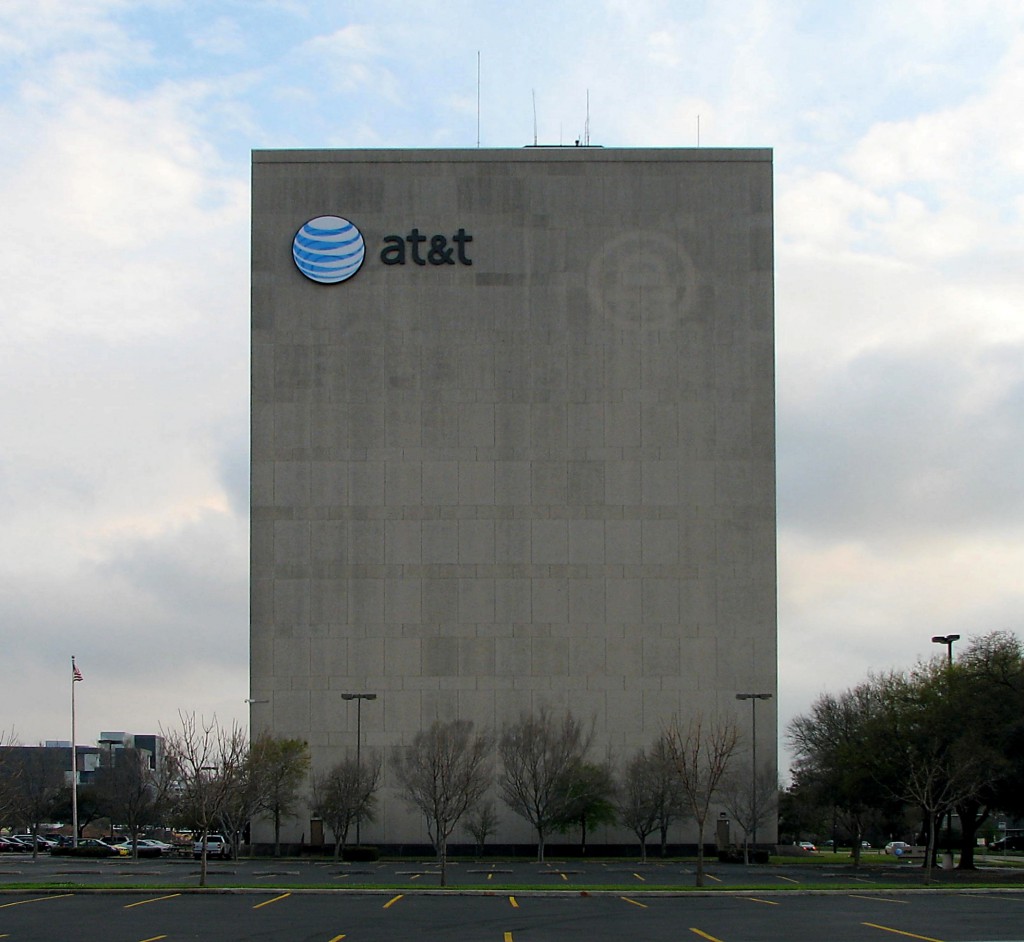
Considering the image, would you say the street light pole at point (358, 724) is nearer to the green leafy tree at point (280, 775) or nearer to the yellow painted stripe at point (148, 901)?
the green leafy tree at point (280, 775)

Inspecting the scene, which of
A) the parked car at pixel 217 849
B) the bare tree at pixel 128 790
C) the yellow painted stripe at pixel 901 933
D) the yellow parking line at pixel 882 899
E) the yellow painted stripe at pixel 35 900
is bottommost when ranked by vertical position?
the parked car at pixel 217 849

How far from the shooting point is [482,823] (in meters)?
82.9

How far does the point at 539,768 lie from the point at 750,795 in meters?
12.7

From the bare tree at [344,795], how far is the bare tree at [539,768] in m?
8.19

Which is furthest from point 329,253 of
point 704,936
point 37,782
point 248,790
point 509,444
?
point 704,936

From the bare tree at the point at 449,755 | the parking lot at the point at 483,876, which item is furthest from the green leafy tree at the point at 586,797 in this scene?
the parking lot at the point at 483,876

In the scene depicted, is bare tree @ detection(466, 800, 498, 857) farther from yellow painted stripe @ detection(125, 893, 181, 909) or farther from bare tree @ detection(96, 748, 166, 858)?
yellow painted stripe @ detection(125, 893, 181, 909)

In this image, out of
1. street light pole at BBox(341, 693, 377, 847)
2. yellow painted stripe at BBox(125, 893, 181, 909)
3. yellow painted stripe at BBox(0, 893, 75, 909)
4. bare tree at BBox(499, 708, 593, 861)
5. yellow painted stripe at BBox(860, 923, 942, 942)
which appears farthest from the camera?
street light pole at BBox(341, 693, 377, 847)

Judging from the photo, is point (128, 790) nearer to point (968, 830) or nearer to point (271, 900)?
point (968, 830)

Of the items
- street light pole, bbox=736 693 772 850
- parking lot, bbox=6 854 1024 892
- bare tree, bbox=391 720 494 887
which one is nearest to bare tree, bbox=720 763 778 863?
street light pole, bbox=736 693 772 850

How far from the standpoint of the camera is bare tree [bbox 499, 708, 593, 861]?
3071 inches

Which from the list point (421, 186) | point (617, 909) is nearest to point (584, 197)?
point (421, 186)

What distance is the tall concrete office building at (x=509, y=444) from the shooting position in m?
86.4

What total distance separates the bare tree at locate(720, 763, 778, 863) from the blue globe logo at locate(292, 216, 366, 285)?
40.5 m
